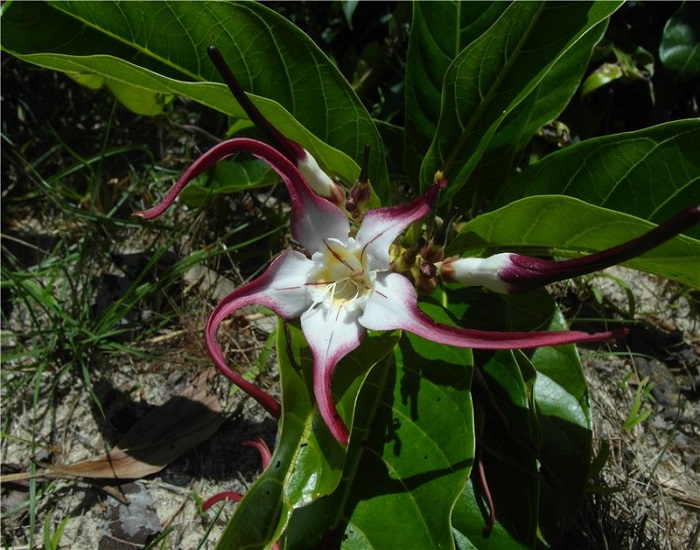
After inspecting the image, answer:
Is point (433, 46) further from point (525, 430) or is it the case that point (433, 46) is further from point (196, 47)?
point (525, 430)

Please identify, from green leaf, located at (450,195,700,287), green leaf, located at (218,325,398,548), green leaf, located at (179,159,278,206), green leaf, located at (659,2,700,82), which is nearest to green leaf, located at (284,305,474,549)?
green leaf, located at (218,325,398,548)

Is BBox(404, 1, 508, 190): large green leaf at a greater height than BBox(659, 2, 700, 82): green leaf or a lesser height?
greater

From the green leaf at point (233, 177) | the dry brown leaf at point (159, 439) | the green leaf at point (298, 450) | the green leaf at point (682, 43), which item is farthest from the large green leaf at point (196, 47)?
the green leaf at point (682, 43)

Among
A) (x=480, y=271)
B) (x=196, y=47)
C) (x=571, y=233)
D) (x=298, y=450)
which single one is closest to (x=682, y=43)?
(x=571, y=233)

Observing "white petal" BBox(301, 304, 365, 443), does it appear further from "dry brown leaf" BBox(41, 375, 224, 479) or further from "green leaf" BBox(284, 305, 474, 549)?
"dry brown leaf" BBox(41, 375, 224, 479)

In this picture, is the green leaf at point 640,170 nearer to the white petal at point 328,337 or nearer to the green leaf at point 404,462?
the green leaf at point 404,462

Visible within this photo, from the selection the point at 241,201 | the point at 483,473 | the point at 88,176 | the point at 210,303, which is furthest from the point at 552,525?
the point at 88,176

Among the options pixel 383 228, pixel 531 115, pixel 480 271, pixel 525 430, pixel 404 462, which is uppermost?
pixel 383 228

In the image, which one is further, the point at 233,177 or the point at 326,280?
the point at 233,177
